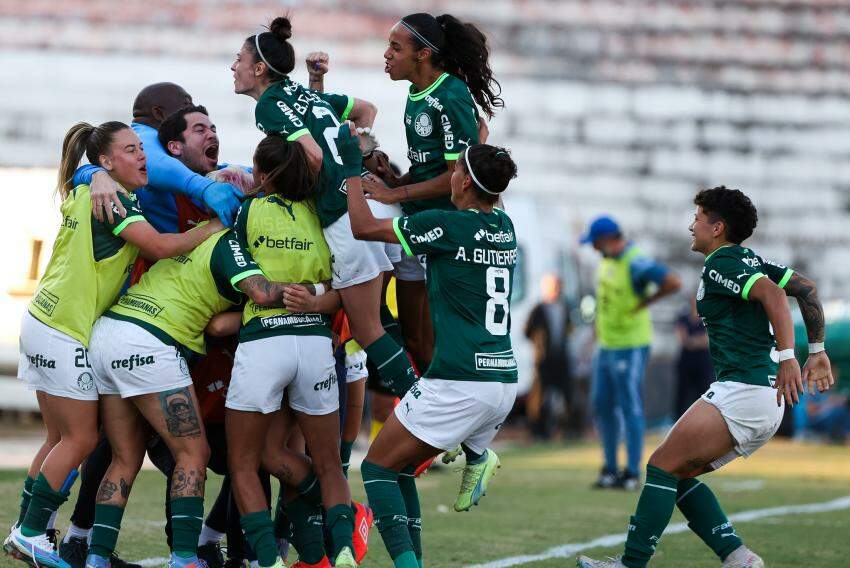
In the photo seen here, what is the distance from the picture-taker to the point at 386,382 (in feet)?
23.5

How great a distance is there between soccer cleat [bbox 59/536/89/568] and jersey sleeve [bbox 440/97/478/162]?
8.35 ft

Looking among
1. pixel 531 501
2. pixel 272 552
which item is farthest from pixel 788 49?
pixel 272 552

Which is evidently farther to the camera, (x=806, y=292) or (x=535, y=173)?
(x=535, y=173)

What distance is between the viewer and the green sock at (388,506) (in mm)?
6648

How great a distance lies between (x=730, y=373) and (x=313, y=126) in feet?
7.42

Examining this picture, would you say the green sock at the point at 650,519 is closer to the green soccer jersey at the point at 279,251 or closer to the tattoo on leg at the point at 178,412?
the green soccer jersey at the point at 279,251

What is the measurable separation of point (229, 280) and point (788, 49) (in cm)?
1759

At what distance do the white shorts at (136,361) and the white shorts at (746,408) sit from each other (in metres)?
2.48

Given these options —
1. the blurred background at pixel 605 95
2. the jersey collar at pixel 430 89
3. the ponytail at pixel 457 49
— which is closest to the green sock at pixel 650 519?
the ponytail at pixel 457 49

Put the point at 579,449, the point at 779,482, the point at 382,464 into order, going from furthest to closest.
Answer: the point at 579,449, the point at 779,482, the point at 382,464

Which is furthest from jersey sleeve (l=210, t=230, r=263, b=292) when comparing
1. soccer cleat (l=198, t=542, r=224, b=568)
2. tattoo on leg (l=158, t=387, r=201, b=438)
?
soccer cleat (l=198, t=542, r=224, b=568)

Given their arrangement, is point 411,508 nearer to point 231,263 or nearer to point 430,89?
point 231,263

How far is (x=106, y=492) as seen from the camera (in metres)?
6.82

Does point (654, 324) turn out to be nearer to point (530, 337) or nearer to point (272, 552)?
point (530, 337)
